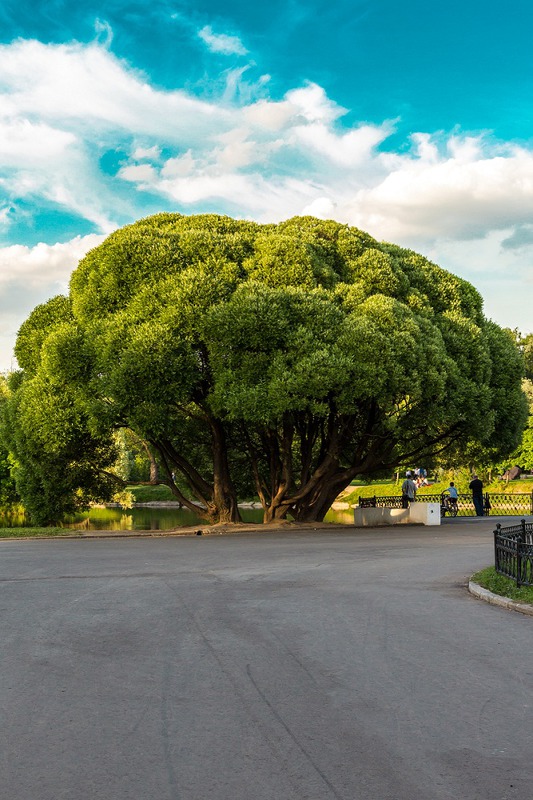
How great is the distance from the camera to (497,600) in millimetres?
10109

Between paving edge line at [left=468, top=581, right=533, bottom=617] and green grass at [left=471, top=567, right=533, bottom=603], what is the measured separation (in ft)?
0.33

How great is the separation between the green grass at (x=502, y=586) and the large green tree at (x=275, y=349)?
412 inches

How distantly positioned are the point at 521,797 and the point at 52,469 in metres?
25.8

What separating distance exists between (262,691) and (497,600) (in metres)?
5.02

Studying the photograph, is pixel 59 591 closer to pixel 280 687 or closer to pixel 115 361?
pixel 280 687

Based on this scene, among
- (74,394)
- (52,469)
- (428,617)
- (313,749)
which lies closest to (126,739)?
(313,749)

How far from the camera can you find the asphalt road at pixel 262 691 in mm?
4434

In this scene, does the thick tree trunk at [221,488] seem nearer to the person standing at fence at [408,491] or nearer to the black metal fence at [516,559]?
the person standing at fence at [408,491]

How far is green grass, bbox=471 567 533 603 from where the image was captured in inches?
396

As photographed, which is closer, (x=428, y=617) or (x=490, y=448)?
(x=428, y=617)

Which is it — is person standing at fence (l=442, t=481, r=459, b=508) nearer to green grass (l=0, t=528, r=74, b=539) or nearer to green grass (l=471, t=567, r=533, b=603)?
green grass (l=0, t=528, r=74, b=539)

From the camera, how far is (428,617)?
912cm

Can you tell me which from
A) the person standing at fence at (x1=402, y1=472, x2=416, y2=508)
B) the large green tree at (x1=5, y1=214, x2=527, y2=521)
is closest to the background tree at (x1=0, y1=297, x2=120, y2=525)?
the large green tree at (x1=5, y1=214, x2=527, y2=521)

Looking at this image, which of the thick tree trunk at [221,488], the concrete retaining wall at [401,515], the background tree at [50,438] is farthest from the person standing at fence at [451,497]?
the background tree at [50,438]
